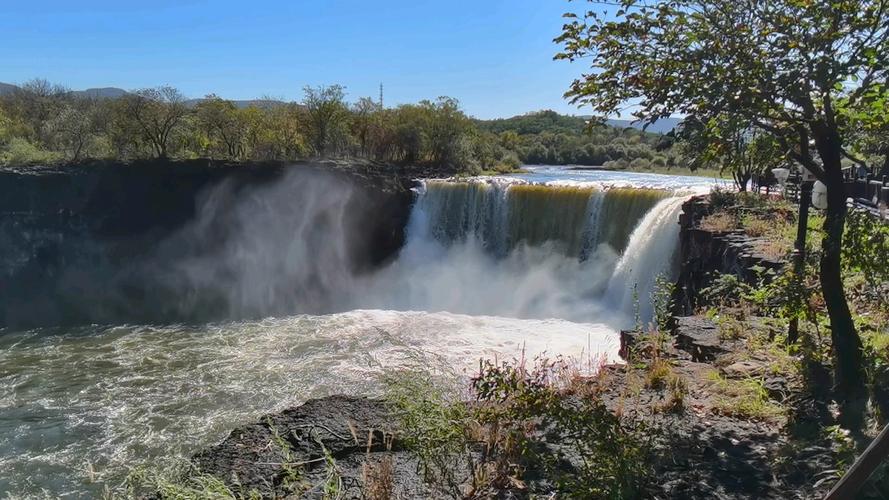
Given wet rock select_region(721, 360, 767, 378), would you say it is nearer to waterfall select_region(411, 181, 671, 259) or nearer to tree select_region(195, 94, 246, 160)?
waterfall select_region(411, 181, 671, 259)

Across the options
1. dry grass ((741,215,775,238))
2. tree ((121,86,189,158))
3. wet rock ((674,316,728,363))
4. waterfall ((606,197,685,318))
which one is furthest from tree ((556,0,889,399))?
tree ((121,86,189,158))

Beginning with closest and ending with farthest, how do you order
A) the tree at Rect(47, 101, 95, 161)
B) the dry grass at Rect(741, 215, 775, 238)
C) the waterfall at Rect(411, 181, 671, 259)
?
1. the dry grass at Rect(741, 215, 775, 238)
2. the waterfall at Rect(411, 181, 671, 259)
3. the tree at Rect(47, 101, 95, 161)

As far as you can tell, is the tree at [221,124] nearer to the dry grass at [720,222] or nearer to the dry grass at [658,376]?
the dry grass at [720,222]

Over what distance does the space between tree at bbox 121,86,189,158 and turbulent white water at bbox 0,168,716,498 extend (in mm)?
5090

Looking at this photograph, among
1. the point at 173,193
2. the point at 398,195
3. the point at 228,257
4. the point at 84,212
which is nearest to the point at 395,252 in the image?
the point at 398,195

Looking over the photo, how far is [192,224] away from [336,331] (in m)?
12.6

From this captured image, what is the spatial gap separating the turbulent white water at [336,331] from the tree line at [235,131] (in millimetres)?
6104

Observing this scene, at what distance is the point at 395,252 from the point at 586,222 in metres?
7.60

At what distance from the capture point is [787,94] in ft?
13.6

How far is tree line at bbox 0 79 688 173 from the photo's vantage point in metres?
26.7

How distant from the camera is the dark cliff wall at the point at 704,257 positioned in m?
9.70

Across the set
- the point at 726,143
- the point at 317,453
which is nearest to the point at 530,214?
the point at 726,143

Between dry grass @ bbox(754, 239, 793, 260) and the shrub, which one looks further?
dry grass @ bbox(754, 239, 793, 260)

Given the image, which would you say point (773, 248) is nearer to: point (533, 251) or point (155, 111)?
point (533, 251)
